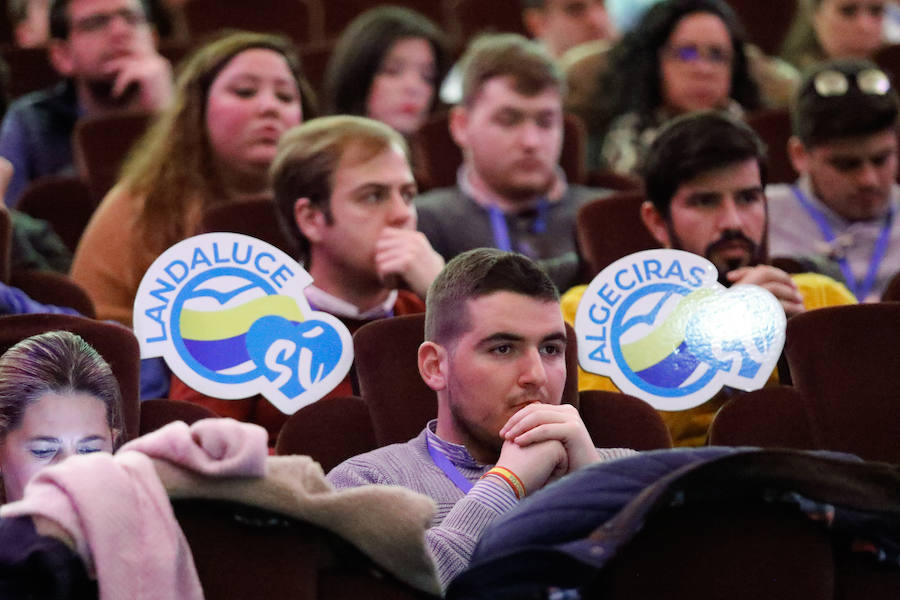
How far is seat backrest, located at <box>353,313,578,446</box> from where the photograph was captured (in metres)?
1.98

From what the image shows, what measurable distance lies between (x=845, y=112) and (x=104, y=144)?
61.9 inches

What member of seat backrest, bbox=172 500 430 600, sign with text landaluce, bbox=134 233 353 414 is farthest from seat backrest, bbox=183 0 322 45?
seat backrest, bbox=172 500 430 600

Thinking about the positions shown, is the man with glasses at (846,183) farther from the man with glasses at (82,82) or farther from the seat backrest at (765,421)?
the man with glasses at (82,82)

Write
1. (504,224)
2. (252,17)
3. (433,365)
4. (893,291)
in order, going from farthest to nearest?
(252,17)
(504,224)
(893,291)
(433,365)

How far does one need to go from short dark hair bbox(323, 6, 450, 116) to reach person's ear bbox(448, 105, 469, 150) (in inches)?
14.7

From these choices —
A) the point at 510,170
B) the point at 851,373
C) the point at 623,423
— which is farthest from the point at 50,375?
the point at 510,170

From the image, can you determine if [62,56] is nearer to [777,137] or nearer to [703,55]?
[703,55]

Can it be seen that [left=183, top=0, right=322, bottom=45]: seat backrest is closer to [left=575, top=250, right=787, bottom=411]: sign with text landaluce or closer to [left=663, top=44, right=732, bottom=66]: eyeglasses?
[left=663, top=44, right=732, bottom=66]: eyeglasses

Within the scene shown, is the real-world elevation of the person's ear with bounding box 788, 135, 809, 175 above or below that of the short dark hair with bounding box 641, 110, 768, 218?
below

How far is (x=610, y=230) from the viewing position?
8.70 ft

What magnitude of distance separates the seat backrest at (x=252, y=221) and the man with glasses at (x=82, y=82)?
3.41ft

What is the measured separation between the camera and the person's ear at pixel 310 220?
7.92 feet

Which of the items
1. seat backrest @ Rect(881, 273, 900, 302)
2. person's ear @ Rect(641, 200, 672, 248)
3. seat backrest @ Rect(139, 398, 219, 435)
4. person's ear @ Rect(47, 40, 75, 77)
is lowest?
seat backrest @ Rect(139, 398, 219, 435)

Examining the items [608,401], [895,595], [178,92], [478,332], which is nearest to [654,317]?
[608,401]
